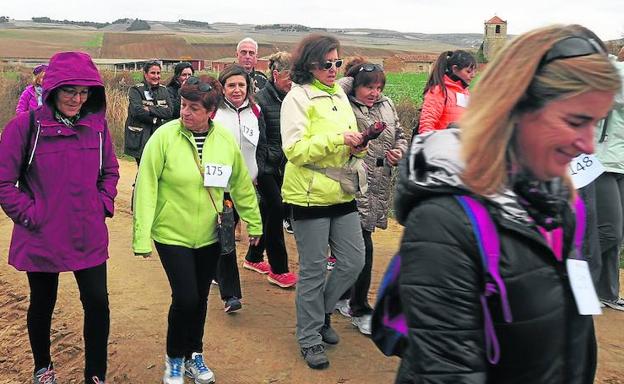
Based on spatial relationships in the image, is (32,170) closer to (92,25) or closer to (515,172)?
(515,172)

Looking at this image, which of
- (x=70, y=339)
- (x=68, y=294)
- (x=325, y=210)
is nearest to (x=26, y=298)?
(x=68, y=294)

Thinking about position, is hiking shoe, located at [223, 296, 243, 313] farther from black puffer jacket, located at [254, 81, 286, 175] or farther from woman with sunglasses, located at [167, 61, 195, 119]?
woman with sunglasses, located at [167, 61, 195, 119]

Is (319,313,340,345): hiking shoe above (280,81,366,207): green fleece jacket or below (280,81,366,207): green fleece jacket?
below

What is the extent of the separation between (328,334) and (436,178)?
317cm

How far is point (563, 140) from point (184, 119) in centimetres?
276

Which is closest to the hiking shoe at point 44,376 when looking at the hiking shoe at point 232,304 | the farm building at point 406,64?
the hiking shoe at point 232,304

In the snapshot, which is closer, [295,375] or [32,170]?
[32,170]

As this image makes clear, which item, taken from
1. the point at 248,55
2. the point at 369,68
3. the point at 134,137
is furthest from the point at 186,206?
the point at 134,137

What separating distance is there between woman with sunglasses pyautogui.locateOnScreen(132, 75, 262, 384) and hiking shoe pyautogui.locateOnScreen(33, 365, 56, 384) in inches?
25.9

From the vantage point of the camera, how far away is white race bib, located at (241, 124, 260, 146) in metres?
5.56

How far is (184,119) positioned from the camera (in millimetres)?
3930

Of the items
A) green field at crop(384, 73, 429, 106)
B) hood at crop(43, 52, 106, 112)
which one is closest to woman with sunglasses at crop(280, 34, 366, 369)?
hood at crop(43, 52, 106, 112)

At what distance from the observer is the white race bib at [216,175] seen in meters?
3.93

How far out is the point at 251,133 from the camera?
559 cm
